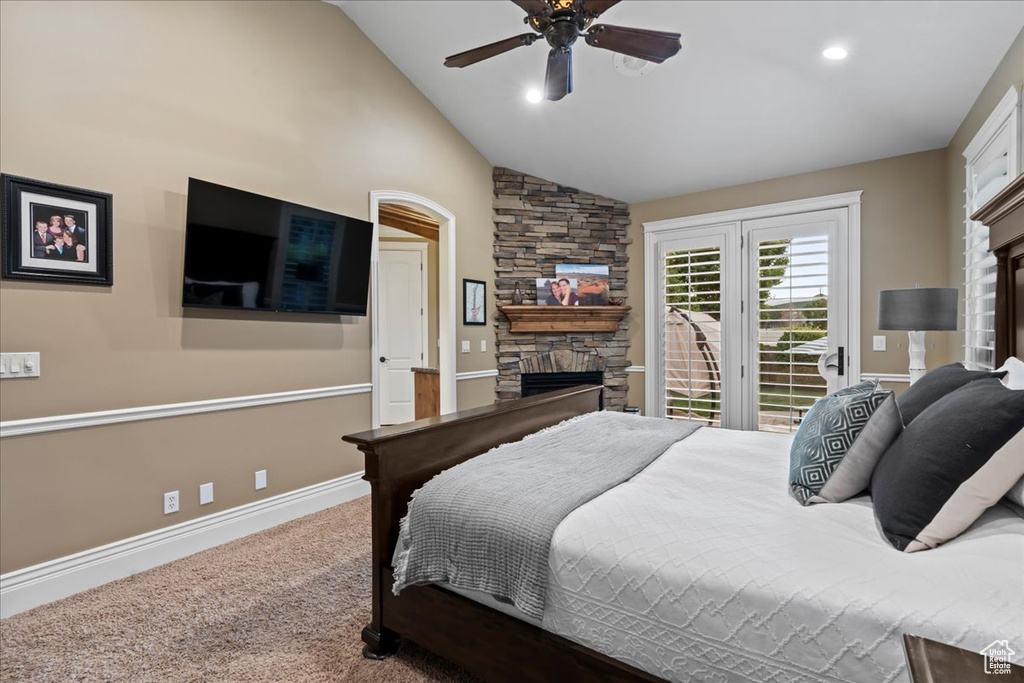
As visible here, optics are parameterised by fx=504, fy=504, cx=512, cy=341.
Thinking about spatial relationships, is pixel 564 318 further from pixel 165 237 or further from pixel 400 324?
pixel 165 237

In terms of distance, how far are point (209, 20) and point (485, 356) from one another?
128 inches

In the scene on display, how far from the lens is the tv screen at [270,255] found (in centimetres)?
276

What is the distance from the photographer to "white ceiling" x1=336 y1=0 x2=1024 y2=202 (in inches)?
109

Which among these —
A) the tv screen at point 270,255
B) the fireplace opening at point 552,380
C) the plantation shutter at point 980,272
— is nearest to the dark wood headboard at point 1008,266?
the plantation shutter at point 980,272

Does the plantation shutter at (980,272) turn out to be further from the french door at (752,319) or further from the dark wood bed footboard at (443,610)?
the dark wood bed footboard at (443,610)

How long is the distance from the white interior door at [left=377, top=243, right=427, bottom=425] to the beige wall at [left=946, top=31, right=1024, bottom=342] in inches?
206

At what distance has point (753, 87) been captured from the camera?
345 cm

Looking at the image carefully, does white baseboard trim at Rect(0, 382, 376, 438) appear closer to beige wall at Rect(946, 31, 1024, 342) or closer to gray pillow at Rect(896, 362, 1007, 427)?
gray pillow at Rect(896, 362, 1007, 427)

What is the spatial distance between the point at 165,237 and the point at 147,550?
1.63m

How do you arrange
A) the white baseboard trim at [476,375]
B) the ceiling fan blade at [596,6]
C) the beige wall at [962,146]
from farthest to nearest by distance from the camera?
the white baseboard trim at [476,375]
the beige wall at [962,146]
the ceiling fan blade at [596,6]

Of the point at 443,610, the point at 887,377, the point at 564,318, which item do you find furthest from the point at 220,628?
the point at 887,377

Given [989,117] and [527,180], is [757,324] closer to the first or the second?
[989,117]

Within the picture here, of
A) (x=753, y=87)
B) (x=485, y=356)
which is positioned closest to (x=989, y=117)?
(x=753, y=87)

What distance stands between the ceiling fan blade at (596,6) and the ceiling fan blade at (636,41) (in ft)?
0.20
